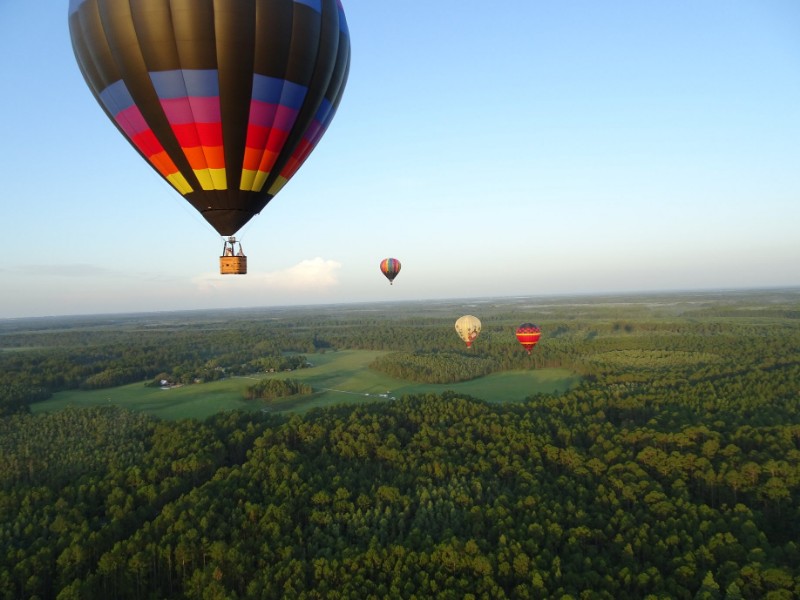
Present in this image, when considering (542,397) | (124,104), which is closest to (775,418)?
(542,397)

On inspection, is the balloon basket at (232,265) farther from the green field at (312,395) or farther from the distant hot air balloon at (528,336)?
the green field at (312,395)

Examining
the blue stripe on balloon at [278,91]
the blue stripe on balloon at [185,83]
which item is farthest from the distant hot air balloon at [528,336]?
the blue stripe on balloon at [185,83]

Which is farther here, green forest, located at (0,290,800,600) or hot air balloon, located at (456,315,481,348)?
hot air balloon, located at (456,315,481,348)

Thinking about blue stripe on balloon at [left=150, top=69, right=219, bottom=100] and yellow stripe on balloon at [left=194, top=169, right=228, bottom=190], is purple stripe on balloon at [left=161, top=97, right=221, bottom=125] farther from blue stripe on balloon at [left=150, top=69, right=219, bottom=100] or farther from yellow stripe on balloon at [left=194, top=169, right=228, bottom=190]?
yellow stripe on balloon at [left=194, top=169, right=228, bottom=190]

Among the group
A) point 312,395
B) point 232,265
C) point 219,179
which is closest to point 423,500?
point 232,265

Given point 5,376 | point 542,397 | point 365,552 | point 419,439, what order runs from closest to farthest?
1. point 365,552
2. point 419,439
3. point 542,397
4. point 5,376

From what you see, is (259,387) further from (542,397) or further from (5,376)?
(5,376)

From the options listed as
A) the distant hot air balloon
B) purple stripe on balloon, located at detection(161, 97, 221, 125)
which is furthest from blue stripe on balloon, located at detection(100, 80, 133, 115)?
the distant hot air balloon

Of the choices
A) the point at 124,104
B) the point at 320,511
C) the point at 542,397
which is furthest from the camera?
the point at 542,397
